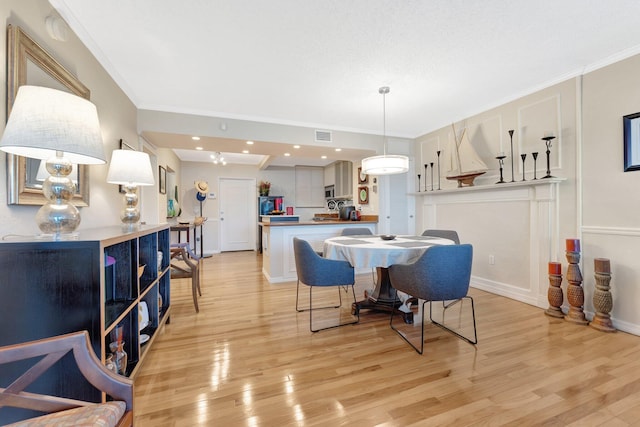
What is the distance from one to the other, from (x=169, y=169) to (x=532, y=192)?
18.3ft

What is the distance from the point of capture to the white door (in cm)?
673

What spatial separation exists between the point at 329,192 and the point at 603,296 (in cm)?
521

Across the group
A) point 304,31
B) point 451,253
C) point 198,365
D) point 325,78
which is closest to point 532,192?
point 451,253

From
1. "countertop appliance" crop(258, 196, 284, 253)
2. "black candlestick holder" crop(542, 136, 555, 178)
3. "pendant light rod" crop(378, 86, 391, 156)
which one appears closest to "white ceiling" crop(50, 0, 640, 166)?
"pendant light rod" crop(378, 86, 391, 156)

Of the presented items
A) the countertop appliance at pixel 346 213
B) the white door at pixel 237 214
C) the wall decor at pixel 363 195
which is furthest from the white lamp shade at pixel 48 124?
the white door at pixel 237 214

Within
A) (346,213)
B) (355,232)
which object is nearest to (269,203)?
(346,213)

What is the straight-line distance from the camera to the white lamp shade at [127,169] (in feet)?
6.32

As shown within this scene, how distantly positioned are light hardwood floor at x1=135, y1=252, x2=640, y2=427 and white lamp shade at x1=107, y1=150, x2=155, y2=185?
128 centimetres

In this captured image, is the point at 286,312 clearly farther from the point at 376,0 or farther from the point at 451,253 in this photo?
the point at 376,0

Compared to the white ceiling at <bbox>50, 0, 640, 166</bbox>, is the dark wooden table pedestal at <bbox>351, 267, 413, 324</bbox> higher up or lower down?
lower down

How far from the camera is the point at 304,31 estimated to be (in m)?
1.91

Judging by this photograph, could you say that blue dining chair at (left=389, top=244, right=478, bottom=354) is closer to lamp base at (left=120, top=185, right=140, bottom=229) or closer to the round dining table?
the round dining table

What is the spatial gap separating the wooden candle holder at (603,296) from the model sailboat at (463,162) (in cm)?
A: 143

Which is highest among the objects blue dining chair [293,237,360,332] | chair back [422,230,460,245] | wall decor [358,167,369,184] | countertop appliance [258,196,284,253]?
wall decor [358,167,369,184]
